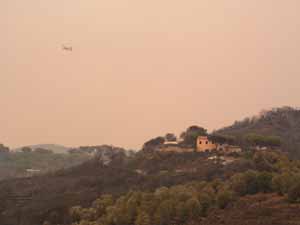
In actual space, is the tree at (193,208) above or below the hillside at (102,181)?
below

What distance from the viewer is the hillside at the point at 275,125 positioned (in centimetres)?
7700

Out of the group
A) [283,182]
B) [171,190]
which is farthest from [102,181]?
[283,182]

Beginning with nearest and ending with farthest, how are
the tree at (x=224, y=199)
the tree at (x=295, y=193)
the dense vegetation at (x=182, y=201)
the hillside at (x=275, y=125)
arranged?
the tree at (x=295, y=193), the dense vegetation at (x=182, y=201), the tree at (x=224, y=199), the hillside at (x=275, y=125)

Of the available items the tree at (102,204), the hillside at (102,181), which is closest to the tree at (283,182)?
the hillside at (102,181)

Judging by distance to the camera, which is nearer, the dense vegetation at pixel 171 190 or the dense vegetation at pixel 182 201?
the dense vegetation at pixel 171 190

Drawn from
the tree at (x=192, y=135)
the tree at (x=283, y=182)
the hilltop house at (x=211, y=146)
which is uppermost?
the tree at (x=192, y=135)

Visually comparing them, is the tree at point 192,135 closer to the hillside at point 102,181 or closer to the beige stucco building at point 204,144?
the beige stucco building at point 204,144

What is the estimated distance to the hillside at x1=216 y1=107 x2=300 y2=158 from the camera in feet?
253

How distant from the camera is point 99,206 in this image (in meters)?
39.3

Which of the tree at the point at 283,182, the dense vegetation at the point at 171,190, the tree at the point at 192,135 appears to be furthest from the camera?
the tree at the point at 192,135

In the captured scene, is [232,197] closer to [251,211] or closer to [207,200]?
[207,200]

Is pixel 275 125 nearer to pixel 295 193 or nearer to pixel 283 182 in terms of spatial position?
pixel 283 182

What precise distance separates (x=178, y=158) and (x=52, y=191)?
14155 mm

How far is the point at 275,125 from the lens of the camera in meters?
84.2
